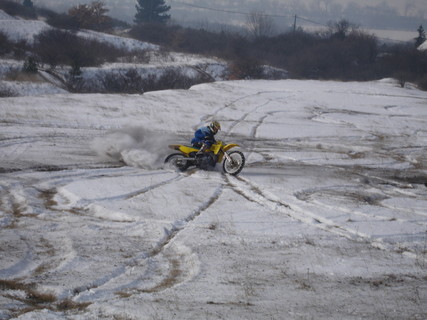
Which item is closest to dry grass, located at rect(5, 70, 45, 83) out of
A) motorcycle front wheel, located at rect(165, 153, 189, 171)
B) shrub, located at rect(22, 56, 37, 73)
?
shrub, located at rect(22, 56, 37, 73)

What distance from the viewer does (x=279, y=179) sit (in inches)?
622

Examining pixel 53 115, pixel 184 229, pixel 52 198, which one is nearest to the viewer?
pixel 184 229

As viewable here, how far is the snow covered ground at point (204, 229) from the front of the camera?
22.2 feet

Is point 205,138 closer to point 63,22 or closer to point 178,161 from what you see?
point 178,161

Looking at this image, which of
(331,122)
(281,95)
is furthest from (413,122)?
(281,95)

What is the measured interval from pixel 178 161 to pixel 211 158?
113cm

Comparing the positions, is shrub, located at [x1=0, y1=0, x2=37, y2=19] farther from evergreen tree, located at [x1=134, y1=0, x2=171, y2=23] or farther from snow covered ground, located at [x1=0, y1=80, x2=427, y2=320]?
snow covered ground, located at [x1=0, y1=80, x2=427, y2=320]

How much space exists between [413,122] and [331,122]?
6250mm

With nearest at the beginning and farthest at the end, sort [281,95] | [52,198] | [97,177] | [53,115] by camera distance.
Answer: [52,198], [97,177], [53,115], [281,95]

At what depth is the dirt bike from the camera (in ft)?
51.2

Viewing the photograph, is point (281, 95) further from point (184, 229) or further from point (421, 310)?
point (421, 310)

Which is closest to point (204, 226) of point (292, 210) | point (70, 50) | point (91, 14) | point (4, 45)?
point (292, 210)

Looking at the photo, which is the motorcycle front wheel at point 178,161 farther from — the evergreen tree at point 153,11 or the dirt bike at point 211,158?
the evergreen tree at point 153,11

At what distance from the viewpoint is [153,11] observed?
364ft
